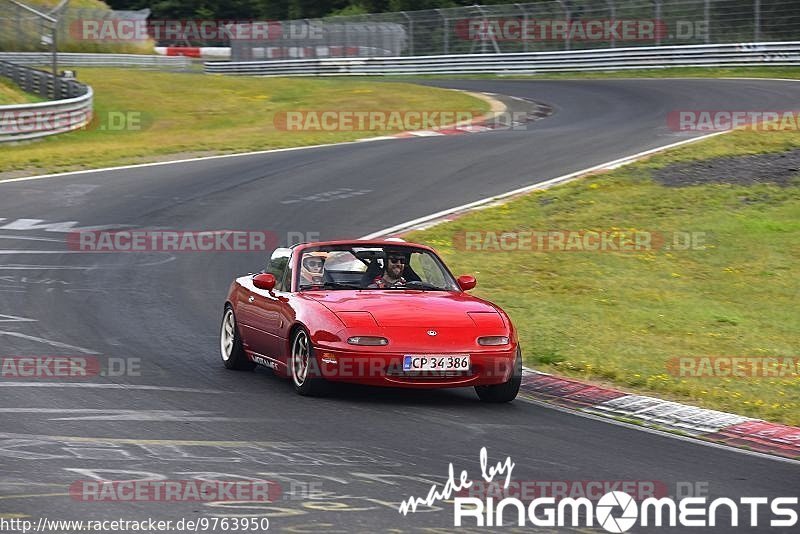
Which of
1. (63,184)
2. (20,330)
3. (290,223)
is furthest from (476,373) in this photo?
(63,184)

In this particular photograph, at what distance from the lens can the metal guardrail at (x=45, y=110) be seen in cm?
3162

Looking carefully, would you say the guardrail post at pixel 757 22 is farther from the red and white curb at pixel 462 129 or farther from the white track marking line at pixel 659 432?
the white track marking line at pixel 659 432

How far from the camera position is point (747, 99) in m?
32.4

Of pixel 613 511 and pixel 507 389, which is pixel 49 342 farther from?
pixel 613 511

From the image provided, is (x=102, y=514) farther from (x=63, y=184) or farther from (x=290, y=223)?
(x=63, y=184)

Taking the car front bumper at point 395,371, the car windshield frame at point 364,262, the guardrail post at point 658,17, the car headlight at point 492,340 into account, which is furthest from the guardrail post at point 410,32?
the car front bumper at point 395,371

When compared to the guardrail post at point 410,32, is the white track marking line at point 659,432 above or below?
below

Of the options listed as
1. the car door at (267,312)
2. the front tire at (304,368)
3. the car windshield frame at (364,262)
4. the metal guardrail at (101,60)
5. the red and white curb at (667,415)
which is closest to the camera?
the red and white curb at (667,415)

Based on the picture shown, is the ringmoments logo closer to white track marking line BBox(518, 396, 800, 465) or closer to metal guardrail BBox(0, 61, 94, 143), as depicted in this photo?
white track marking line BBox(518, 396, 800, 465)

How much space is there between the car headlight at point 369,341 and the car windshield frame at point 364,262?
113 centimetres

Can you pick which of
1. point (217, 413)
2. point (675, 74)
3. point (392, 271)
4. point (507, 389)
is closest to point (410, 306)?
point (392, 271)

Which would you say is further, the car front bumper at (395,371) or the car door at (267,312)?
the car door at (267,312)

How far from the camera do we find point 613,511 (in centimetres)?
652

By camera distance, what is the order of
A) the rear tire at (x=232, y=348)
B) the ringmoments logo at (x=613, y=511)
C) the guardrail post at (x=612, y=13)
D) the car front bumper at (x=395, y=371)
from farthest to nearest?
the guardrail post at (x=612, y=13), the rear tire at (x=232, y=348), the car front bumper at (x=395, y=371), the ringmoments logo at (x=613, y=511)
